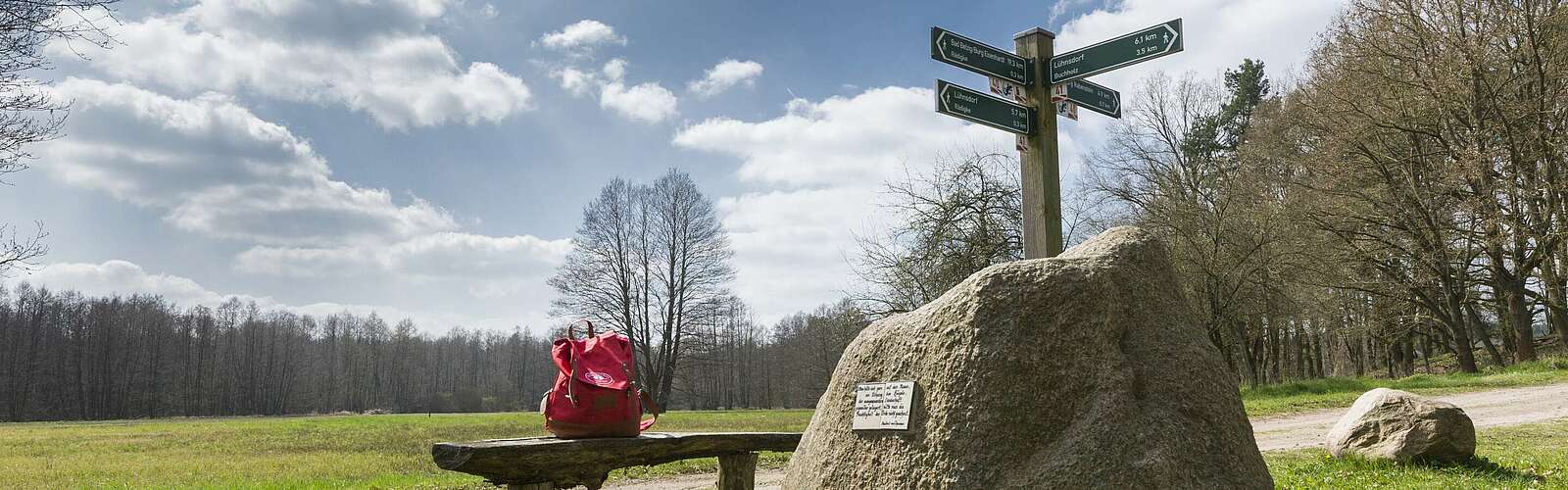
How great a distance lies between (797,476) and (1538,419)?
45.9 feet

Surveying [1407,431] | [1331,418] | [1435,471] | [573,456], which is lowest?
[1331,418]

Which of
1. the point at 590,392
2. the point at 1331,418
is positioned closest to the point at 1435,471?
the point at 590,392

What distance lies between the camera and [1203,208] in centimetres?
2609

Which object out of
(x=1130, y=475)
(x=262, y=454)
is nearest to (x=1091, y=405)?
(x=1130, y=475)

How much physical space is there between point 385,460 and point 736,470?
934 cm

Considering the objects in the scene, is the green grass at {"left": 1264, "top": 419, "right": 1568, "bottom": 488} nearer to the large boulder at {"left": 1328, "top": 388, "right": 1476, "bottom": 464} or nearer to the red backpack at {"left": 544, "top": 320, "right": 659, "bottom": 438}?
the large boulder at {"left": 1328, "top": 388, "right": 1476, "bottom": 464}

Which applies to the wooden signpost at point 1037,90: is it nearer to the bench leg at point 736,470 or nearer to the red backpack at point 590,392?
the bench leg at point 736,470

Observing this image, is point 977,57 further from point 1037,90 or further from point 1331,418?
point 1331,418

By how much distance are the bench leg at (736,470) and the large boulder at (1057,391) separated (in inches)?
55.6

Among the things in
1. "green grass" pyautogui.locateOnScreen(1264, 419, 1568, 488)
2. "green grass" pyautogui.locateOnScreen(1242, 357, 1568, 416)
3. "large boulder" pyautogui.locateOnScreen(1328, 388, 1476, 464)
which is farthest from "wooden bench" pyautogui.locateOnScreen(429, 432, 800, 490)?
"green grass" pyautogui.locateOnScreen(1242, 357, 1568, 416)

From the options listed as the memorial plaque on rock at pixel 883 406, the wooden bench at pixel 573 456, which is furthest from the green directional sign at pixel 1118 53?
the wooden bench at pixel 573 456

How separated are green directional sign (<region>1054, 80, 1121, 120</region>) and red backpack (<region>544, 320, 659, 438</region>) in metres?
3.78

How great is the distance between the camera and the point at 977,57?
6.46 meters

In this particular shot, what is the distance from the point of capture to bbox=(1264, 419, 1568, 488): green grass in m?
7.35
